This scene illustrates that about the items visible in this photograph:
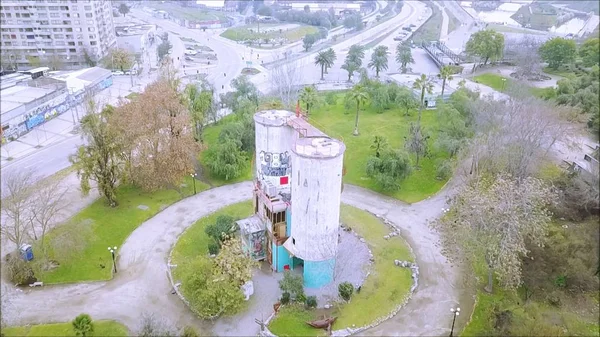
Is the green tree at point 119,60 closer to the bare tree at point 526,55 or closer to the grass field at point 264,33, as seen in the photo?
the grass field at point 264,33

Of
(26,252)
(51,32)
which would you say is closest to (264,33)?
(51,32)

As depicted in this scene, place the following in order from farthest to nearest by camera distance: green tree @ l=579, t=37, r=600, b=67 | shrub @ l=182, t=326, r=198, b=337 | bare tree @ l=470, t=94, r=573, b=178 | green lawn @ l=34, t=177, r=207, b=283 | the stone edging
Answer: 1. bare tree @ l=470, t=94, r=573, b=178
2. green tree @ l=579, t=37, r=600, b=67
3. green lawn @ l=34, t=177, r=207, b=283
4. the stone edging
5. shrub @ l=182, t=326, r=198, b=337

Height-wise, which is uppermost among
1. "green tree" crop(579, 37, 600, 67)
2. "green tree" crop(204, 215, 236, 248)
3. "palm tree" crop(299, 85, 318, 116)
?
"green tree" crop(579, 37, 600, 67)

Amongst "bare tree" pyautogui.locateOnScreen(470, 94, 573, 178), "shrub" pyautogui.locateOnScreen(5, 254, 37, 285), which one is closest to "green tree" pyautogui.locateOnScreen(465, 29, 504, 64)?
"bare tree" pyautogui.locateOnScreen(470, 94, 573, 178)

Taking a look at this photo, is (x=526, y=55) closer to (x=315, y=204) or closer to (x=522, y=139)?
(x=522, y=139)

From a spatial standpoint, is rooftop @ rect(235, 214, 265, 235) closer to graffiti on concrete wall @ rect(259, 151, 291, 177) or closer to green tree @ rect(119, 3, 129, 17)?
graffiti on concrete wall @ rect(259, 151, 291, 177)

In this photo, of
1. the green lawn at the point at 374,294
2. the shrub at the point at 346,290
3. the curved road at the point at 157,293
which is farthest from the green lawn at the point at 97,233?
the shrub at the point at 346,290

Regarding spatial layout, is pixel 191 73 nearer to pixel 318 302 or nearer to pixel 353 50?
pixel 353 50
